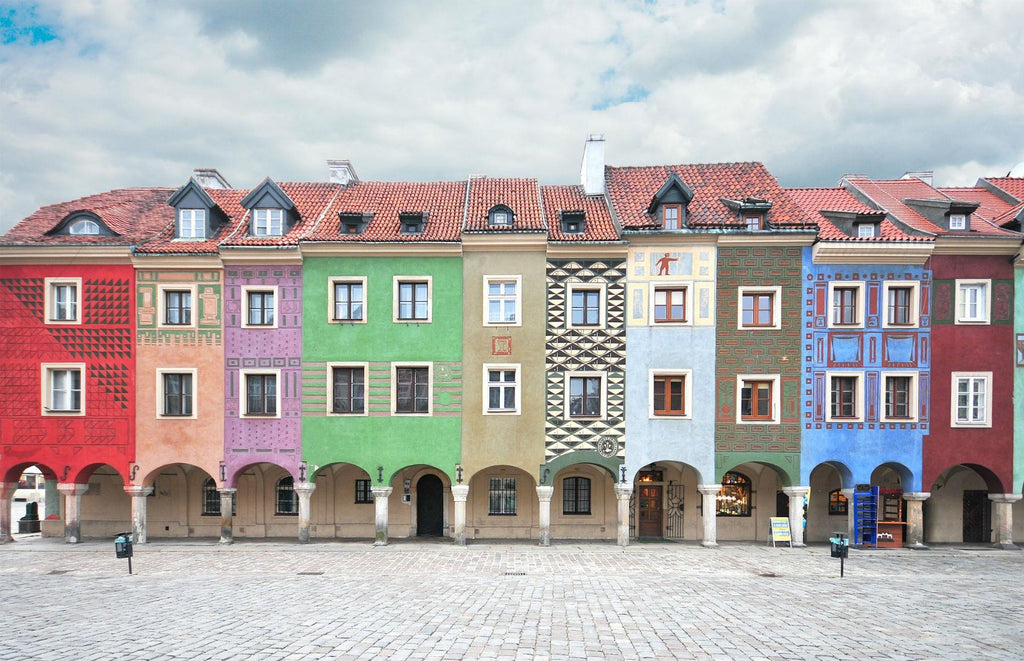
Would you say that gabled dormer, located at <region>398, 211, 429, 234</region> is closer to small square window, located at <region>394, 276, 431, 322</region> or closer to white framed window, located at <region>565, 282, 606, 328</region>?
small square window, located at <region>394, 276, 431, 322</region>

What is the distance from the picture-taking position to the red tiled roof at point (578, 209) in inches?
874

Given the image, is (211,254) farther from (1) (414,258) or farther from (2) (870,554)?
(2) (870,554)

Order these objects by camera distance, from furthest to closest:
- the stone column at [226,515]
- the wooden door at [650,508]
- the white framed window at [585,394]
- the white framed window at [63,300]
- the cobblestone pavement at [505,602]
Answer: the wooden door at [650,508]
the white framed window at [63,300]
the stone column at [226,515]
the white framed window at [585,394]
the cobblestone pavement at [505,602]

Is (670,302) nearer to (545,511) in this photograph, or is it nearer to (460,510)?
(545,511)

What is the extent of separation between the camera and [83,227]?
22922 mm

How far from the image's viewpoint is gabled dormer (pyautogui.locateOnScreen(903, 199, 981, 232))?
22.4 meters

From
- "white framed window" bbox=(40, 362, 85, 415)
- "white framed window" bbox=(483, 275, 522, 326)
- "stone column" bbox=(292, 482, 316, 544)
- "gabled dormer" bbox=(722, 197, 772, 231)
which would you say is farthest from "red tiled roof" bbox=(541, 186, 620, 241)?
"white framed window" bbox=(40, 362, 85, 415)

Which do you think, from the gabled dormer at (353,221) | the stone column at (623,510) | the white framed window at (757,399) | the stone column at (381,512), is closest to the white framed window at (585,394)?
the stone column at (623,510)

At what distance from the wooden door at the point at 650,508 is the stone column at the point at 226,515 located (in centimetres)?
1641

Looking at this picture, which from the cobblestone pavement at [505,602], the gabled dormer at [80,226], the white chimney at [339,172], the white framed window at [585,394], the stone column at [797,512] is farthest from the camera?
the white chimney at [339,172]

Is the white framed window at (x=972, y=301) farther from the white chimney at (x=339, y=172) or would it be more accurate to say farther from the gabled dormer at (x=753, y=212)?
the white chimney at (x=339, y=172)

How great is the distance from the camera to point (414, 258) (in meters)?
22.2

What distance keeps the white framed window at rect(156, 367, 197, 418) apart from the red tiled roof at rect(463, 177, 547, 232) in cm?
1235

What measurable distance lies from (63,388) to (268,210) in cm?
1057
